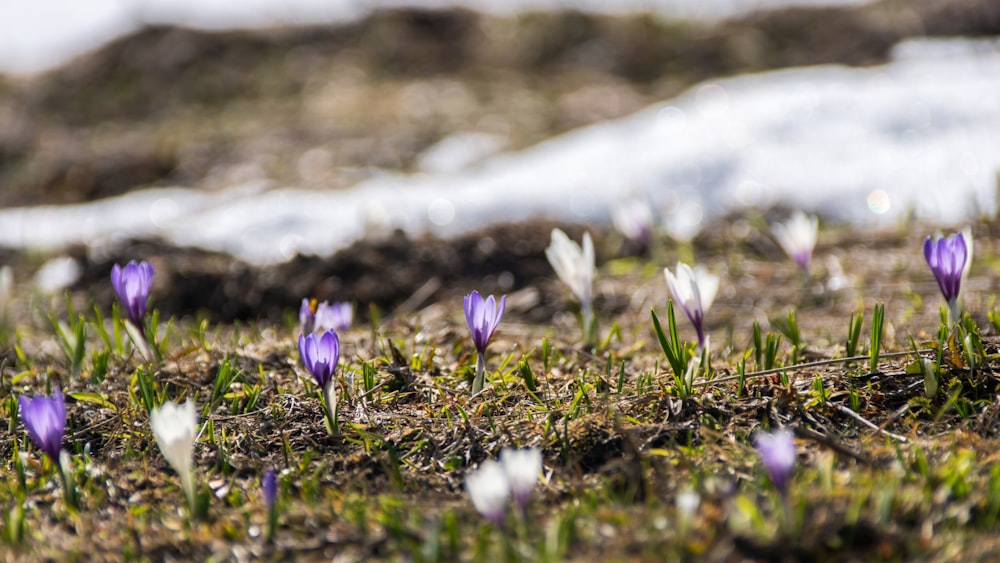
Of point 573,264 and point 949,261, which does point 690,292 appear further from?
point 949,261

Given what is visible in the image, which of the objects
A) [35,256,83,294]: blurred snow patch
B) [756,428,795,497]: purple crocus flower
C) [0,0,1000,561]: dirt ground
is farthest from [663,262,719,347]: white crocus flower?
[35,256,83,294]: blurred snow patch

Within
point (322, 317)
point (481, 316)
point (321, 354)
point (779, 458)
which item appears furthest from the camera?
point (322, 317)

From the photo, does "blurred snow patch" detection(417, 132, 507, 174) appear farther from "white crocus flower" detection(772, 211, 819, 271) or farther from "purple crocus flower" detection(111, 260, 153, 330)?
"purple crocus flower" detection(111, 260, 153, 330)

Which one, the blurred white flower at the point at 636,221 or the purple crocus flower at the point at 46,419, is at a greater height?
the blurred white flower at the point at 636,221

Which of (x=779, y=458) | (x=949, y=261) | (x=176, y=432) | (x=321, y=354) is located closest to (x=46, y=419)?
(x=176, y=432)

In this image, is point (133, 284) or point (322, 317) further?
point (322, 317)

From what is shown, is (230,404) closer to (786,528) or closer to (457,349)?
(457,349)

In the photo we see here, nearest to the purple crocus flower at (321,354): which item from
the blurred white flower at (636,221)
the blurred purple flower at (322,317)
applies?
the blurred purple flower at (322,317)

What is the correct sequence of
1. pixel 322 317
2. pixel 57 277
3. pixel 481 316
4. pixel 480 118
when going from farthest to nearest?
pixel 480 118, pixel 57 277, pixel 322 317, pixel 481 316

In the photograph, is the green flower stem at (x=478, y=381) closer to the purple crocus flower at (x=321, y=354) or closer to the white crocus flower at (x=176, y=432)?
the purple crocus flower at (x=321, y=354)
